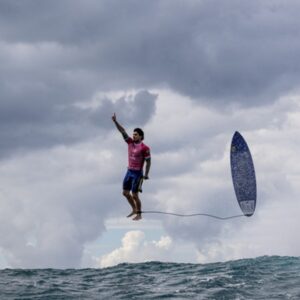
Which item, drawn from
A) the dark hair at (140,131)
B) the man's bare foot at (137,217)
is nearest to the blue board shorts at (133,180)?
the man's bare foot at (137,217)

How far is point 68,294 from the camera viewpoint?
74.6 feet

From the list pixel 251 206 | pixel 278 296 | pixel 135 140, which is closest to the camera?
pixel 278 296

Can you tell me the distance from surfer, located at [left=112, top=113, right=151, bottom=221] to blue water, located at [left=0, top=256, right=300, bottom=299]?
3379 millimetres

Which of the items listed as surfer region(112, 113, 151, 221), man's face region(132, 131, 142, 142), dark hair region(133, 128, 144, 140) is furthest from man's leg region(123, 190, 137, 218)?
dark hair region(133, 128, 144, 140)

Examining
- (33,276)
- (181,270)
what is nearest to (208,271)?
(181,270)

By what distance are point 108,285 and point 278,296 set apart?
7.45 meters

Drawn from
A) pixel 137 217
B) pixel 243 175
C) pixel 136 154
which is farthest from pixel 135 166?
pixel 243 175

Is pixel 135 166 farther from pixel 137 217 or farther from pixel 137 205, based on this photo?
pixel 137 217

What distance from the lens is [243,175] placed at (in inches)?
1278

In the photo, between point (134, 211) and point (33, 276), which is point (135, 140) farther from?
point (33, 276)

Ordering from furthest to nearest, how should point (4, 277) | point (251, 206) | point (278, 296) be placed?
point (251, 206) → point (4, 277) → point (278, 296)

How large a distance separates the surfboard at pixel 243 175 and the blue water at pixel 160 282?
3.47m

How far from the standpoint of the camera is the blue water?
73.5 ft

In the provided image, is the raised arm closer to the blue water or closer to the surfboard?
the blue water
